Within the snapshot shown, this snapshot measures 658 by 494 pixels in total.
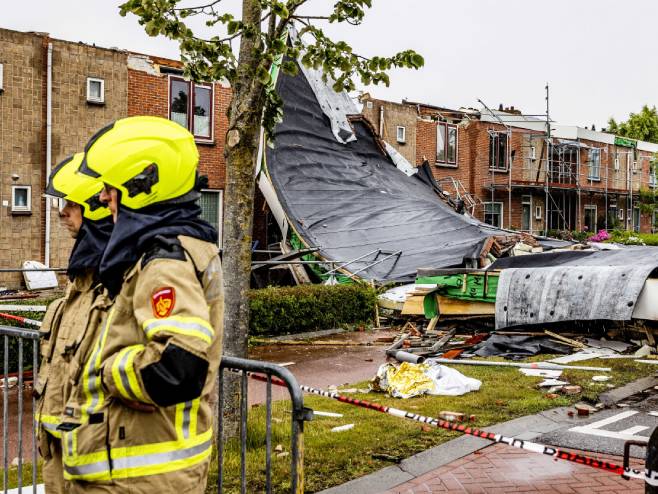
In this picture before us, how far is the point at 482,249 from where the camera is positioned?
16578mm

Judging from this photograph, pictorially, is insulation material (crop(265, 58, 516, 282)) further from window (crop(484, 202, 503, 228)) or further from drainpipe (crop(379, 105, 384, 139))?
window (crop(484, 202, 503, 228))

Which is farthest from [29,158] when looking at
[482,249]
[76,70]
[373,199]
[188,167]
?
[188,167]

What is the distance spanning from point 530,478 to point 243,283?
8.55 feet

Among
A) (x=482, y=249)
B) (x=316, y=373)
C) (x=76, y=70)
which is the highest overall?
(x=76, y=70)

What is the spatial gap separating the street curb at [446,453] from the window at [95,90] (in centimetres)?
1543

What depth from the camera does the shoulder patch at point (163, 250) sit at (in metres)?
2.22

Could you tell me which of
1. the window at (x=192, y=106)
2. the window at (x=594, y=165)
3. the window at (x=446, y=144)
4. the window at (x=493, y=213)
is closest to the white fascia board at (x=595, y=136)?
the window at (x=594, y=165)

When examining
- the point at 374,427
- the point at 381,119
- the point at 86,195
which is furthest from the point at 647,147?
the point at 86,195

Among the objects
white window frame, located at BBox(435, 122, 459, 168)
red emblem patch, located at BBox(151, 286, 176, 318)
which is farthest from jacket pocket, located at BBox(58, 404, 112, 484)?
white window frame, located at BBox(435, 122, 459, 168)

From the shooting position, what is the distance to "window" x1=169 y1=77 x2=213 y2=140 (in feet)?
68.1

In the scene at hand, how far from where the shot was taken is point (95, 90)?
19.0 meters

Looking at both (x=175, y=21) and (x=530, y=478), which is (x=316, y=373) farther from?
(x=175, y=21)

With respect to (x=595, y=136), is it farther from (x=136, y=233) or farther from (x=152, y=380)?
(x=152, y=380)

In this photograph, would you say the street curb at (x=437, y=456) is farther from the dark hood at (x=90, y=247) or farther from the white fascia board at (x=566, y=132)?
the white fascia board at (x=566, y=132)
